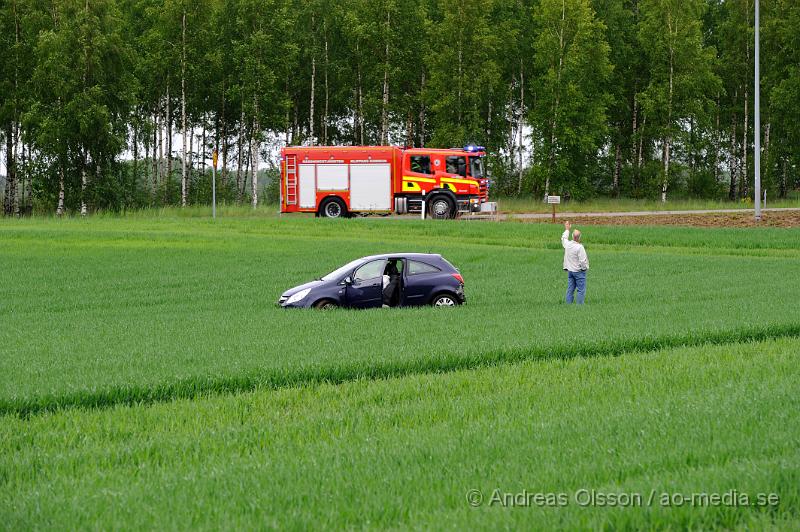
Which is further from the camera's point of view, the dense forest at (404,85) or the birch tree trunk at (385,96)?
the birch tree trunk at (385,96)

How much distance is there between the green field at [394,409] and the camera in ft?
20.7

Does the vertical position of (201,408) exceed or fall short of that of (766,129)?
A: it falls short

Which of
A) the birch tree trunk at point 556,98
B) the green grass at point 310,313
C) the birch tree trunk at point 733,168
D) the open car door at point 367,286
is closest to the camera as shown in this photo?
the green grass at point 310,313

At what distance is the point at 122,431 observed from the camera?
8812 millimetres

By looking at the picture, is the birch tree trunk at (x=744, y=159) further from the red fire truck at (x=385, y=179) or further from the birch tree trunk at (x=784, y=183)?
the red fire truck at (x=385, y=179)

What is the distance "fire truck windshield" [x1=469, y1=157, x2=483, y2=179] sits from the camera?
49.0m

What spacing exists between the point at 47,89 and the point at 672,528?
56024 mm

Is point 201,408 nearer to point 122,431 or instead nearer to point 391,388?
point 122,431

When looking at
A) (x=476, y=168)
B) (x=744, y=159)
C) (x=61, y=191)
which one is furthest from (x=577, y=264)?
(x=744, y=159)

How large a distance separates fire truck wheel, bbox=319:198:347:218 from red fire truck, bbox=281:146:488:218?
0.20 m

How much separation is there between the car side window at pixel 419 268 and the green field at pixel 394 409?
4.74 feet

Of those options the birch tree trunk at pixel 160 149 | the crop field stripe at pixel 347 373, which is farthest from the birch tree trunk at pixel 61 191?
the crop field stripe at pixel 347 373

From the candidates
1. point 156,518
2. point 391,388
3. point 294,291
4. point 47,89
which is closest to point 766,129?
point 47,89

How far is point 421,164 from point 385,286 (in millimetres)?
28091
